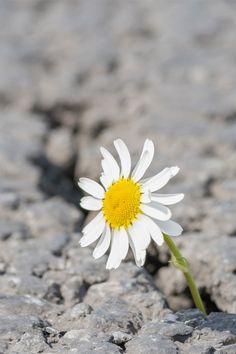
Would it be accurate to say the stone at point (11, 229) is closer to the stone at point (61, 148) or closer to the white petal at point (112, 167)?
the stone at point (61, 148)

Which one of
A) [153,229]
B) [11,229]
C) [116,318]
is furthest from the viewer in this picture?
[11,229]

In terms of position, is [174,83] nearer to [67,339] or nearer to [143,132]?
[143,132]

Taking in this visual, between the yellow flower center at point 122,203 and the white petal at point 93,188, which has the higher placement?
the white petal at point 93,188

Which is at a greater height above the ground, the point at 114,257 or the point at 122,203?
the point at 122,203

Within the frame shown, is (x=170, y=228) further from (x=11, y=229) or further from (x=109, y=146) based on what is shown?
(x=109, y=146)

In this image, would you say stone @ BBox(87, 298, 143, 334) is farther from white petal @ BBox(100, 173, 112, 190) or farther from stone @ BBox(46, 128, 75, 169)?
stone @ BBox(46, 128, 75, 169)

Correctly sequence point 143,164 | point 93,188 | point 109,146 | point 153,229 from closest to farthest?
point 153,229 < point 143,164 < point 93,188 < point 109,146

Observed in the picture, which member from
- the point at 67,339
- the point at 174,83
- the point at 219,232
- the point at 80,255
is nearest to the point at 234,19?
the point at 174,83

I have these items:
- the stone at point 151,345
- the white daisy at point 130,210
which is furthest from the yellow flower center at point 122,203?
the stone at point 151,345

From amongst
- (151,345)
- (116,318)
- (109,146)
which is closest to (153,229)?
(151,345)

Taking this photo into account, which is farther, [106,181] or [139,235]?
[106,181]
